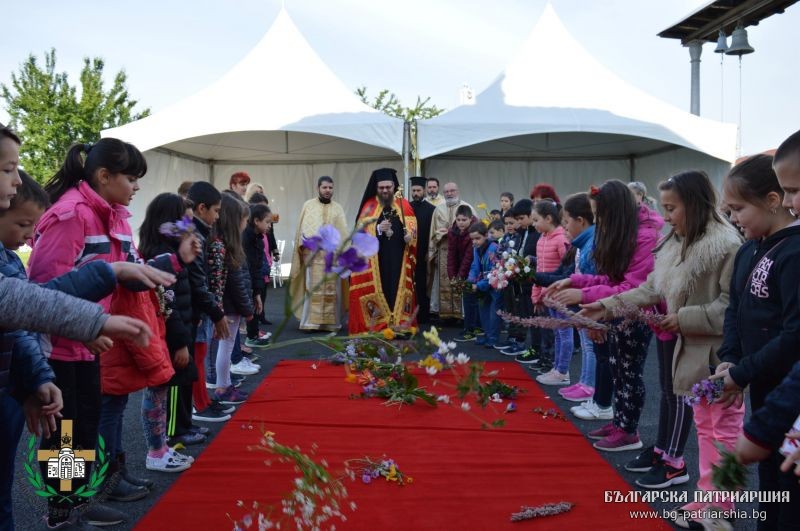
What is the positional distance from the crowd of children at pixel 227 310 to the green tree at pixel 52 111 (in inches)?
750

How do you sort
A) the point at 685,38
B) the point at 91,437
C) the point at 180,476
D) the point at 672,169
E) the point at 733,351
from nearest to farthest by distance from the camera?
1. the point at 733,351
2. the point at 91,437
3. the point at 180,476
4. the point at 672,169
5. the point at 685,38

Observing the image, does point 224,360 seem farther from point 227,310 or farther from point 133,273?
point 133,273

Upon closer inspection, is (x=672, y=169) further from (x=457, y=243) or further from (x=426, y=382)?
(x=426, y=382)

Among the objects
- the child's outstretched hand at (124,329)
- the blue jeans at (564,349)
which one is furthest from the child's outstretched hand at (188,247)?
the blue jeans at (564,349)

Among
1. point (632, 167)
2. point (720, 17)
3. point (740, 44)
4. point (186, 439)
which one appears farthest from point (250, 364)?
point (720, 17)

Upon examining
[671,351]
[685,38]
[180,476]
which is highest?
[685,38]

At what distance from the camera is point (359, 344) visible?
2.35 metres

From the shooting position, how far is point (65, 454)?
2596 millimetres

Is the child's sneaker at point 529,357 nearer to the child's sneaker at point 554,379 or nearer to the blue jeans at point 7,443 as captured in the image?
the child's sneaker at point 554,379

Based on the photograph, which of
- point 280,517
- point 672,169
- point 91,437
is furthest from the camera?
point 672,169

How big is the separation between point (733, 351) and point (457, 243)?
6.16 meters

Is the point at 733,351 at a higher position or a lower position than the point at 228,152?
lower

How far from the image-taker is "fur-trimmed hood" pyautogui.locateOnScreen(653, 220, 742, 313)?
2.79m

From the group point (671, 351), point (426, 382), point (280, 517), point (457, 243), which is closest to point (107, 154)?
point (280, 517)
